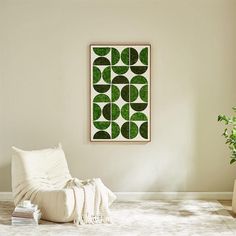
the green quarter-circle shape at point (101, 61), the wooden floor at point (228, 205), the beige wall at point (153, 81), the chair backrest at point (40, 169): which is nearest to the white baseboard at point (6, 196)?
the beige wall at point (153, 81)

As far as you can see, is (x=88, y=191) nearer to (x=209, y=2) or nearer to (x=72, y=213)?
(x=72, y=213)

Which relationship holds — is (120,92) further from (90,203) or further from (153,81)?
(90,203)

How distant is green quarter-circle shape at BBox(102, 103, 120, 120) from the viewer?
19.7 feet

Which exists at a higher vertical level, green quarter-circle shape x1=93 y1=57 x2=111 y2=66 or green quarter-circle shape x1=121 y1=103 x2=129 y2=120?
green quarter-circle shape x1=93 y1=57 x2=111 y2=66

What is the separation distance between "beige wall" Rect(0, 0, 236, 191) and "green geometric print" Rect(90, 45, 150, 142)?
0.11 metres

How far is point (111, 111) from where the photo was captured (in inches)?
237

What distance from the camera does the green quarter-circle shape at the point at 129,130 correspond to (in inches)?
237

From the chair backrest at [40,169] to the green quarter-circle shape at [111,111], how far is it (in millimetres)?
831

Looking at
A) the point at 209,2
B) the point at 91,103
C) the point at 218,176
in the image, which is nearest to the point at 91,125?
the point at 91,103

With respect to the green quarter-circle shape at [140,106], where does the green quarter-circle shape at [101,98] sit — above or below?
above

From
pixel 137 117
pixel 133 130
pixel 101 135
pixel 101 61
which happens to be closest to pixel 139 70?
pixel 101 61

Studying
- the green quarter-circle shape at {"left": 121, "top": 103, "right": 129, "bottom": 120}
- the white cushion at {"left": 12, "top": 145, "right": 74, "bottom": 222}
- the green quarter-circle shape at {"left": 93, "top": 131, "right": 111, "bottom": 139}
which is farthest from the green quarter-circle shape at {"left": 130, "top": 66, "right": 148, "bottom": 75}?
the white cushion at {"left": 12, "top": 145, "right": 74, "bottom": 222}

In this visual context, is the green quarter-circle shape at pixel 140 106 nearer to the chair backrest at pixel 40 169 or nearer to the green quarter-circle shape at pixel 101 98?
the green quarter-circle shape at pixel 101 98

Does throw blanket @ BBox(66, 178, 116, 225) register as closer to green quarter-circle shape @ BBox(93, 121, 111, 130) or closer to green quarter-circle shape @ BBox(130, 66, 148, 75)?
green quarter-circle shape @ BBox(93, 121, 111, 130)
